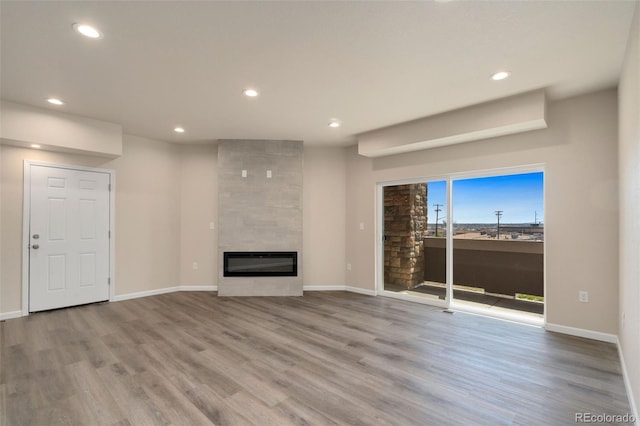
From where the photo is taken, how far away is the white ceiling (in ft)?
6.23

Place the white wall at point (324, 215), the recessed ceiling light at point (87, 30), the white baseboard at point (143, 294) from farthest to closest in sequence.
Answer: the white wall at point (324, 215) < the white baseboard at point (143, 294) < the recessed ceiling light at point (87, 30)

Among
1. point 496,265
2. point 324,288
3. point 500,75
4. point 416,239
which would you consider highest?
point 500,75

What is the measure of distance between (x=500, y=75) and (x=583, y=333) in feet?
9.85

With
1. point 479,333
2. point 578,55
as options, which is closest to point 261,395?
point 479,333

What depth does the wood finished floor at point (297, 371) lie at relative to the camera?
→ 1.93 metres

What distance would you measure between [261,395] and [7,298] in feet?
13.3

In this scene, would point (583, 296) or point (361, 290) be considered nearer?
point (583, 296)

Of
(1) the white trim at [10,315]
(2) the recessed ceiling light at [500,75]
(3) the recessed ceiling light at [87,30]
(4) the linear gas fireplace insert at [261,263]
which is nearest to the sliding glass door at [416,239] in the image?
(4) the linear gas fireplace insert at [261,263]

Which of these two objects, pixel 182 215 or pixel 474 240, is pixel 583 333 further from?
pixel 182 215

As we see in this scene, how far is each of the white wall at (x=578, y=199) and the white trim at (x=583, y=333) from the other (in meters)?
0.04

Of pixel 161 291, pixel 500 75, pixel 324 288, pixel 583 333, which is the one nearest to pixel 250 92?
pixel 500 75

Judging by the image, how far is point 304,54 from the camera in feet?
7.83

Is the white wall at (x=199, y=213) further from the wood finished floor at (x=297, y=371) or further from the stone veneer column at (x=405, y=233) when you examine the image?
the stone veneer column at (x=405, y=233)

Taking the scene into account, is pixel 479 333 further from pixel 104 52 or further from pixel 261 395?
pixel 104 52
